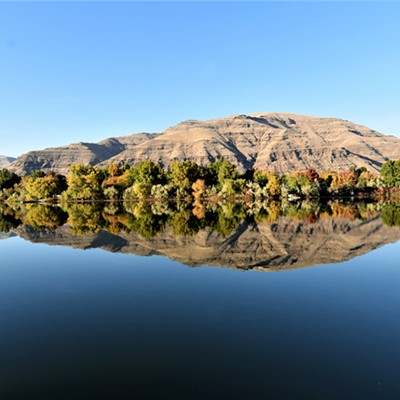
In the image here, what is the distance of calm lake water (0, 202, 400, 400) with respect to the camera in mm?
11570

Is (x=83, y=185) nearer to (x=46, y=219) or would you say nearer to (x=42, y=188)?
(x=42, y=188)

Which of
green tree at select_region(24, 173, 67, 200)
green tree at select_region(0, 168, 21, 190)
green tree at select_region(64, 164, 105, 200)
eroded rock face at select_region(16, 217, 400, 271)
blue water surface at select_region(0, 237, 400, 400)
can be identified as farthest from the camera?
green tree at select_region(0, 168, 21, 190)

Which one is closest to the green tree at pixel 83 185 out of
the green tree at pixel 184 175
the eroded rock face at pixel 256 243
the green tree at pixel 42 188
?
the green tree at pixel 42 188

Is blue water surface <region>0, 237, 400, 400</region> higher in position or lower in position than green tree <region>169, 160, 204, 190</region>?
lower

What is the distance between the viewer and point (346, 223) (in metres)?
58.8

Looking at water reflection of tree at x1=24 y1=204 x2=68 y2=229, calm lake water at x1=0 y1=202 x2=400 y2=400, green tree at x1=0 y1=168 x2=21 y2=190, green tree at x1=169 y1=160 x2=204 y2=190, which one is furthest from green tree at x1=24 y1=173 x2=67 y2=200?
calm lake water at x1=0 y1=202 x2=400 y2=400

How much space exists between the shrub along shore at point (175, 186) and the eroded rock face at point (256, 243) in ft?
292

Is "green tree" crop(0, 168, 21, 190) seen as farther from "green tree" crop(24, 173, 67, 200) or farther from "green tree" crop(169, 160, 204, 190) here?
"green tree" crop(169, 160, 204, 190)

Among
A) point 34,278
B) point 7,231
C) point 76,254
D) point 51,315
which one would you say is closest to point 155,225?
point 76,254

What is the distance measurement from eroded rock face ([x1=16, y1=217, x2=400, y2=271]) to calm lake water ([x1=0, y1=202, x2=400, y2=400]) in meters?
0.46

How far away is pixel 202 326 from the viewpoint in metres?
16.6

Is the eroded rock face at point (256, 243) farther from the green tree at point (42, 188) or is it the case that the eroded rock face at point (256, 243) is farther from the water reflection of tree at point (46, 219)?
the green tree at point (42, 188)

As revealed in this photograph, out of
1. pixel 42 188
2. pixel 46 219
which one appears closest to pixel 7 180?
pixel 42 188

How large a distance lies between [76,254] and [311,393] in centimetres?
3233
